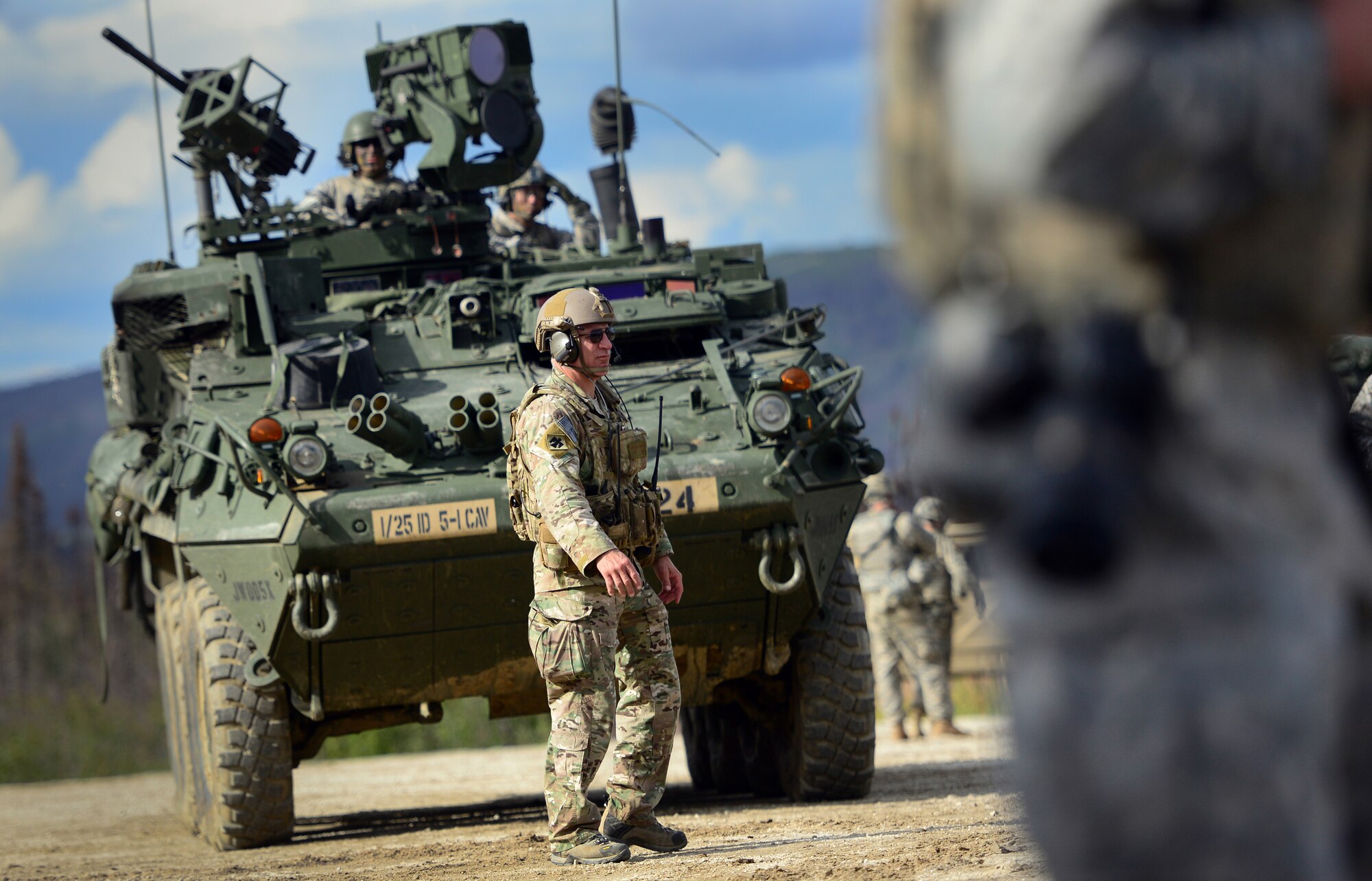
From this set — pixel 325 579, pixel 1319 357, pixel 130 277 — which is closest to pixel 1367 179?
pixel 1319 357

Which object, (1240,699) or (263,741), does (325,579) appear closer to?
(263,741)

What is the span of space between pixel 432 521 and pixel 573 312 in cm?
140

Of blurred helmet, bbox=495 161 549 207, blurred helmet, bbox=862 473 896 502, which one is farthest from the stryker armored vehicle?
blurred helmet, bbox=862 473 896 502

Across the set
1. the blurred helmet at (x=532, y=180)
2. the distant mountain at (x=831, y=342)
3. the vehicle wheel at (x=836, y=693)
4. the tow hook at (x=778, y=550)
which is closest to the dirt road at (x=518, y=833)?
the vehicle wheel at (x=836, y=693)

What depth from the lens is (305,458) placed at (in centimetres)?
723

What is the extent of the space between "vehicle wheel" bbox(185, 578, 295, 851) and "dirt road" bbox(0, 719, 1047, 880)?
0.50 ft

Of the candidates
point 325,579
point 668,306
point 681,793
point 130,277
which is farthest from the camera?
point 681,793

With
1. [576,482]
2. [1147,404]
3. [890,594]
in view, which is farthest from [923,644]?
[1147,404]

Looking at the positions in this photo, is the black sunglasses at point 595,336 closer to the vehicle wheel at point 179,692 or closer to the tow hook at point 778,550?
the tow hook at point 778,550

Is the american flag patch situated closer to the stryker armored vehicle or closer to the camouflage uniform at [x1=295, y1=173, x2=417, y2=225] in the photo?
the stryker armored vehicle

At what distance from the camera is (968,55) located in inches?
71.8

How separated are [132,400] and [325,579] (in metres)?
3.25

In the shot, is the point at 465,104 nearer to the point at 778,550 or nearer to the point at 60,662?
the point at 778,550

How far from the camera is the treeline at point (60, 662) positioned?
18500 mm
